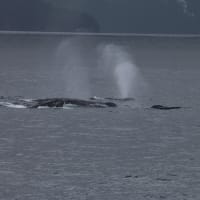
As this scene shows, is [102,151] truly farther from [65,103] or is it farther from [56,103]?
[65,103]

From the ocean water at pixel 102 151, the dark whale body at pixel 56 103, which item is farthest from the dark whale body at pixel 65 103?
the ocean water at pixel 102 151

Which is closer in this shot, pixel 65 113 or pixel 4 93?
pixel 65 113

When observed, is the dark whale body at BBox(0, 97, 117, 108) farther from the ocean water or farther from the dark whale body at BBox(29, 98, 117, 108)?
the ocean water

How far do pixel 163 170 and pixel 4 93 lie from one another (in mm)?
52663

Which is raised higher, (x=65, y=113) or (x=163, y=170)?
(x=65, y=113)

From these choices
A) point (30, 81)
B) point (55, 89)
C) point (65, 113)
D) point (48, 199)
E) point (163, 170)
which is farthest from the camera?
point (30, 81)

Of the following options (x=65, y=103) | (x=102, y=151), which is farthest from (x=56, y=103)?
(x=102, y=151)

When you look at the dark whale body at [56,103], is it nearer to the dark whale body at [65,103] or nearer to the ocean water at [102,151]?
the dark whale body at [65,103]

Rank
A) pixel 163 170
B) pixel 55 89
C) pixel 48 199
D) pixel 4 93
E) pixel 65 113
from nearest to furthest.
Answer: pixel 48 199 → pixel 163 170 → pixel 65 113 → pixel 4 93 → pixel 55 89

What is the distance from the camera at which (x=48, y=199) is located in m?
60.8

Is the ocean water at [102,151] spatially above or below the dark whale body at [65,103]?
below

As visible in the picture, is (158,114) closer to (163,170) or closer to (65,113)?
(65,113)

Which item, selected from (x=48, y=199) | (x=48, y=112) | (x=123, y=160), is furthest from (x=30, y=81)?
(x=48, y=199)

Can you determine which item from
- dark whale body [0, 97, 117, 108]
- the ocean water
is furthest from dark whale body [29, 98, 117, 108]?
the ocean water
